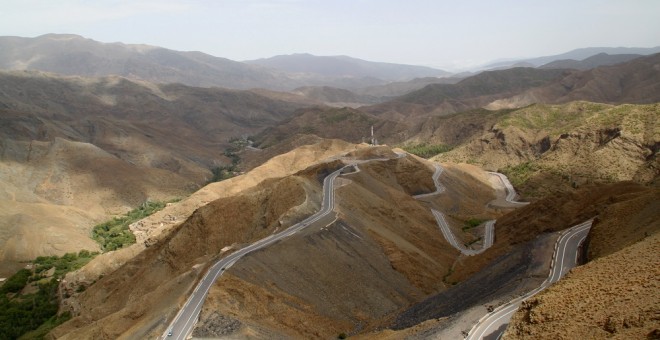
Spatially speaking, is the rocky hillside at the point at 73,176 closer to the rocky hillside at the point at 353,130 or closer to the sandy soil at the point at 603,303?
the rocky hillside at the point at 353,130

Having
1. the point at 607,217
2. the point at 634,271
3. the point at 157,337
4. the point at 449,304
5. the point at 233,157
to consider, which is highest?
the point at 634,271

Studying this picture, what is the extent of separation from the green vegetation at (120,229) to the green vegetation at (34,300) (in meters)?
7.91

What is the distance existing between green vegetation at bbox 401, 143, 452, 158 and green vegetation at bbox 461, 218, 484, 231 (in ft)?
231

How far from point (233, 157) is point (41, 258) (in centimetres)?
10166

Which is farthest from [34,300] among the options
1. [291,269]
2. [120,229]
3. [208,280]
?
[291,269]

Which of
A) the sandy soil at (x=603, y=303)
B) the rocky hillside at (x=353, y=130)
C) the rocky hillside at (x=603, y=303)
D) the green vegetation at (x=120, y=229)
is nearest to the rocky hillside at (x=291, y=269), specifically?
the rocky hillside at (x=603, y=303)

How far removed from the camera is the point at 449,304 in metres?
38.3

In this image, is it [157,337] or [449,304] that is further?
[449,304]

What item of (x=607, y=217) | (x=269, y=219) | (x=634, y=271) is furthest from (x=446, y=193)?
(x=634, y=271)

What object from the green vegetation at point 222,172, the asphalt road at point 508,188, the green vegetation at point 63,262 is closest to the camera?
the green vegetation at point 63,262

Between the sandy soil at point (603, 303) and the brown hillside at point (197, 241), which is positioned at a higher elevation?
the sandy soil at point (603, 303)

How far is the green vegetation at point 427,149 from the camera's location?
14600cm

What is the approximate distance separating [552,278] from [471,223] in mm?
38714

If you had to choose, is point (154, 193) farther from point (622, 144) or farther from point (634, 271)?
point (634, 271)
